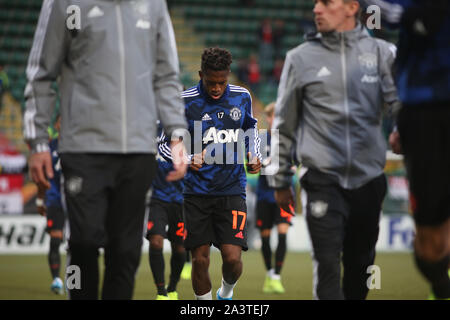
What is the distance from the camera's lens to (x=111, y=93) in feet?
13.4

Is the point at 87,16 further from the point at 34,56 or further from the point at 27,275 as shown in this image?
the point at 27,275

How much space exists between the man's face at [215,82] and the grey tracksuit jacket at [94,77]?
94.3 inches

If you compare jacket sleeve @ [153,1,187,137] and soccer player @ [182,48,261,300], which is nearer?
jacket sleeve @ [153,1,187,137]

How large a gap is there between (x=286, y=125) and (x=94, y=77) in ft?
4.38

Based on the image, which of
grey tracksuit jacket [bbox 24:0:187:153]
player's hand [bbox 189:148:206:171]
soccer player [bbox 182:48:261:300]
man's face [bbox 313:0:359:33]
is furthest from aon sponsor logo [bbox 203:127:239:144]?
grey tracksuit jacket [bbox 24:0:187:153]

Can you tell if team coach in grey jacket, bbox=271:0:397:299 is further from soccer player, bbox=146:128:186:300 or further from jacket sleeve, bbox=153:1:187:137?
soccer player, bbox=146:128:186:300

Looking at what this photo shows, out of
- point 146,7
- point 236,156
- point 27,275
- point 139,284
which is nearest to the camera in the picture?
point 146,7

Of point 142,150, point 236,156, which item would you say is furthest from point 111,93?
point 236,156

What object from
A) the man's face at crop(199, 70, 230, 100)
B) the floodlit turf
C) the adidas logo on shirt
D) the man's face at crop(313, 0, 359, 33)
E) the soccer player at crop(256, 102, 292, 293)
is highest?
the man's face at crop(313, 0, 359, 33)

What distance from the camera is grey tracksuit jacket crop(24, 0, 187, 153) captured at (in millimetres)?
4078

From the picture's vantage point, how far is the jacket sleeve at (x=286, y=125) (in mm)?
4746

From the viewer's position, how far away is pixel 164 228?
817 cm

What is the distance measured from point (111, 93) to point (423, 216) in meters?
1.82

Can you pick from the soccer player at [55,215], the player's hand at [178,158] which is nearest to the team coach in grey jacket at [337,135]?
the player's hand at [178,158]
